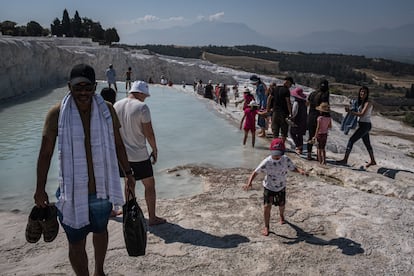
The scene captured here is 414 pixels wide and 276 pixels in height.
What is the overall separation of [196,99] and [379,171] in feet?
33.3

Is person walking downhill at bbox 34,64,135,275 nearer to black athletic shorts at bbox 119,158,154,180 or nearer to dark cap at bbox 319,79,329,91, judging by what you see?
black athletic shorts at bbox 119,158,154,180

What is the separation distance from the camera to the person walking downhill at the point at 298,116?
7328 mm

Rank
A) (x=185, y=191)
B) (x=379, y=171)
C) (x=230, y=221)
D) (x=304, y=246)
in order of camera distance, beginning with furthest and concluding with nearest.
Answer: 1. (x=379, y=171)
2. (x=185, y=191)
3. (x=230, y=221)
4. (x=304, y=246)

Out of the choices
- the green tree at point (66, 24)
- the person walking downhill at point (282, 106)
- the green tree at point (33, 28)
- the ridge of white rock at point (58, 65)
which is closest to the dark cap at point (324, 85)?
the person walking downhill at point (282, 106)

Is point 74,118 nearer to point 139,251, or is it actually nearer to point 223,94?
point 139,251

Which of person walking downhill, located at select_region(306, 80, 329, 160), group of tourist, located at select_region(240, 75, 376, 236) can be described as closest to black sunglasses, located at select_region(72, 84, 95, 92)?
group of tourist, located at select_region(240, 75, 376, 236)

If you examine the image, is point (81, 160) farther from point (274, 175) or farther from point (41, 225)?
point (274, 175)

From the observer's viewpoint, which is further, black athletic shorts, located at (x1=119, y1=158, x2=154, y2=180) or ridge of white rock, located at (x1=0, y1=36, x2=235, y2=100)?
ridge of white rock, located at (x1=0, y1=36, x2=235, y2=100)

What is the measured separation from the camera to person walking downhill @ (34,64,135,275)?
2555 millimetres

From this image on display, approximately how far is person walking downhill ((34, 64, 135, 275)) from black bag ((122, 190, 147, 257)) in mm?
172

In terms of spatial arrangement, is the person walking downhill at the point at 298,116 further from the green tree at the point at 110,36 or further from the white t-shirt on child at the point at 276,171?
the green tree at the point at 110,36

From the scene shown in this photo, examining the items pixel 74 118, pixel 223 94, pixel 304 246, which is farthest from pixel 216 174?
pixel 223 94

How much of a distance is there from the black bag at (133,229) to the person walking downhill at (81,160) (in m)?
0.17

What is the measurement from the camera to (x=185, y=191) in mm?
5629
